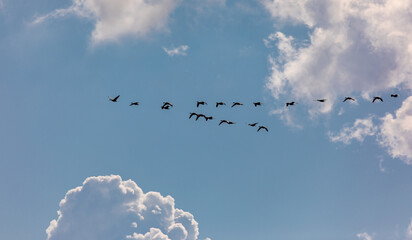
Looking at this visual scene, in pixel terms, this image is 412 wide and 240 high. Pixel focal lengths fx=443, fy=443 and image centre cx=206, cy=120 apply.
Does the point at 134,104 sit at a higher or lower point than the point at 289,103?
lower

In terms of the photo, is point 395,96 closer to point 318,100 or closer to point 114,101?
point 318,100

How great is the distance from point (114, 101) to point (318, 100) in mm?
48865

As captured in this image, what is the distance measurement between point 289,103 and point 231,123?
15800 mm

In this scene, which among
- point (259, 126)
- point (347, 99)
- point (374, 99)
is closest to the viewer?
point (374, 99)

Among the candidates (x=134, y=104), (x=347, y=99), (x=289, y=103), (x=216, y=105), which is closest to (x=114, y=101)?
(x=134, y=104)

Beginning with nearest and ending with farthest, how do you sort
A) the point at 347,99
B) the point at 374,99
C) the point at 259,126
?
the point at 374,99 → the point at 347,99 → the point at 259,126

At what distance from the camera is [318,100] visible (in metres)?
106

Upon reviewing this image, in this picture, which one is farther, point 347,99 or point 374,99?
point 347,99

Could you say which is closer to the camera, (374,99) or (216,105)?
(374,99)

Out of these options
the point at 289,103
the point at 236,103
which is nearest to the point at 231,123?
the point at 236,103

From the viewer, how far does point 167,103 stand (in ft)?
345

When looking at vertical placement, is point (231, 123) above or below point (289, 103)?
below

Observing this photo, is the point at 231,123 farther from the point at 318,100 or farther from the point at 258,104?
the point at 318,100

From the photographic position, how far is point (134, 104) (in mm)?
106062
